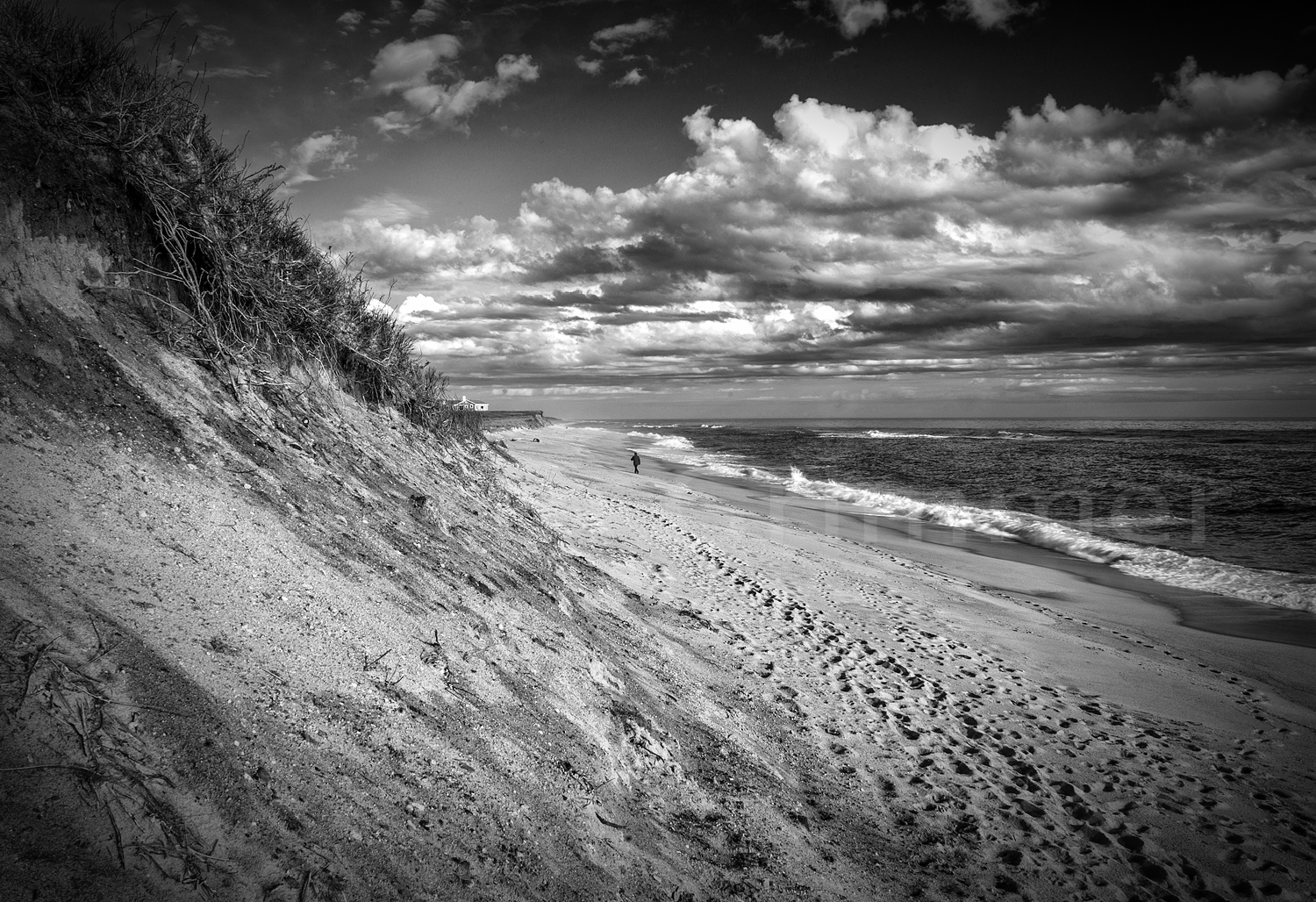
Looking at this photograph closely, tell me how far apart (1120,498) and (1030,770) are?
2547cm

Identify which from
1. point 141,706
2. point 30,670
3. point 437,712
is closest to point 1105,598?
point 437,712

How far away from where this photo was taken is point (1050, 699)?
7.14m

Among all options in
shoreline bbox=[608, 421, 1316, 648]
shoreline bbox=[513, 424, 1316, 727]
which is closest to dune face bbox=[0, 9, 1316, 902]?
shoreline bbox=[513, 424, 1316, 727]

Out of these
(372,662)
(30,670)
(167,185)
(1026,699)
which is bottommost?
(1026,699)

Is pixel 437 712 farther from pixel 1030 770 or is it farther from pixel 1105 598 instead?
pixel 1105 598

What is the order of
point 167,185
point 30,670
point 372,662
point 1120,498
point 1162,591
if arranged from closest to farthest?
point 30,670
point 372,662
point 167,185
point 1162,591
point 1120,498

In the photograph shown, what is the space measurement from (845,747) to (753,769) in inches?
47.7

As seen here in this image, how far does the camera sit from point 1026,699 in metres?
7.07

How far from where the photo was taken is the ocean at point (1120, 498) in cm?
1483

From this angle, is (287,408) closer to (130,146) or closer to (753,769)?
(130,146)

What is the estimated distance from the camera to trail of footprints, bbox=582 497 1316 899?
15.0 feet

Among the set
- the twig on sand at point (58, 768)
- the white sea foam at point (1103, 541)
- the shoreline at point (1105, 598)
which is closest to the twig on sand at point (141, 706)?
the twig on sand at point (58, 768)

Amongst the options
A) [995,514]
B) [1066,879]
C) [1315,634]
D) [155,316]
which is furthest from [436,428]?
[995,514]

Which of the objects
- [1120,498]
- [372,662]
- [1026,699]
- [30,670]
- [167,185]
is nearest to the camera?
[30,670]
